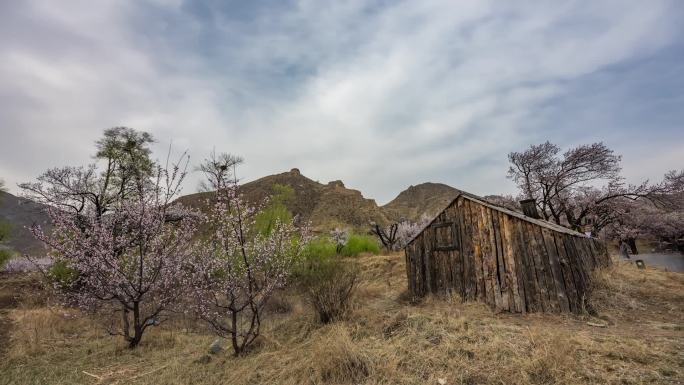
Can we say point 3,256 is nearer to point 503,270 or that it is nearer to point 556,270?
point 503,270

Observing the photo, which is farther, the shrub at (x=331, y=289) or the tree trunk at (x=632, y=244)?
the tree trunk at (x=632, y=244)

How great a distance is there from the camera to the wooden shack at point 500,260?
830 cm

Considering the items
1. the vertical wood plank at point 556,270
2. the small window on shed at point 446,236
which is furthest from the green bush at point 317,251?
the vertical wood plank at point 556,270

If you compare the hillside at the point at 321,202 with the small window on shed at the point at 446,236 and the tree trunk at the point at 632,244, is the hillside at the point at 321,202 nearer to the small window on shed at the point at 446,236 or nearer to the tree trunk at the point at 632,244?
the tree trunk at the point at 632,244

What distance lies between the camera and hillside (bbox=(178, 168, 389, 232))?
150 ft

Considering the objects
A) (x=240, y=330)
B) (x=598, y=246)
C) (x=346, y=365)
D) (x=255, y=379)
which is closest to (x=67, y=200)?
(x=240, y=330)

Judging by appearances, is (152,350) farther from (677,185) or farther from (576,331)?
(677,185)

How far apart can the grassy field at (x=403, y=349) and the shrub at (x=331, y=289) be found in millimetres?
391

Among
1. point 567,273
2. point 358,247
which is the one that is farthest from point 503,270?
point 358,247

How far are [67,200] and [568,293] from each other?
776 inches

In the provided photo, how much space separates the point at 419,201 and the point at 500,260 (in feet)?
187

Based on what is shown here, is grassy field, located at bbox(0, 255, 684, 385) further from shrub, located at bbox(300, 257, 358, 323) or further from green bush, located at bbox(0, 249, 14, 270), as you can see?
green bush, located at bbox(0, 249, 14, 270)

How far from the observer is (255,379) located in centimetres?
562

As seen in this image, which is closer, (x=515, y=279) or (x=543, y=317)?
(x=543, y=317)
